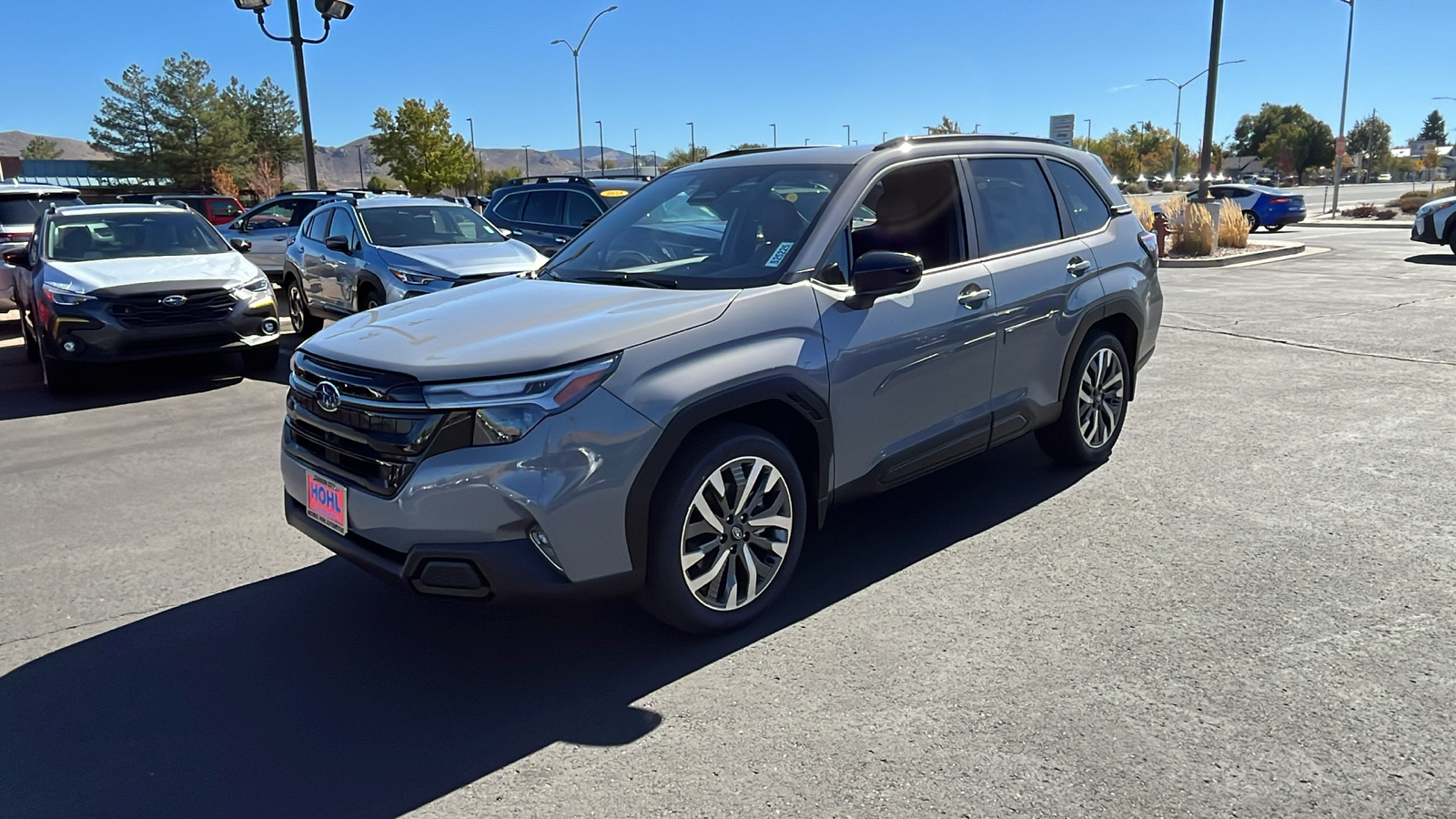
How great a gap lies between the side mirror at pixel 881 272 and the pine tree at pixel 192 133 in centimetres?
7990

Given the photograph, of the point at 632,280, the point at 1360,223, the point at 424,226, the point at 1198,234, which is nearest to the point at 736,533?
the point at 632,280

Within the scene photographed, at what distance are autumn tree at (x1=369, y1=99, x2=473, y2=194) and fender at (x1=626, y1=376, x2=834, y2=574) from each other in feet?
234

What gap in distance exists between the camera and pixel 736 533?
372cm

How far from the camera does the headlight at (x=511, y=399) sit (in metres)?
3.24

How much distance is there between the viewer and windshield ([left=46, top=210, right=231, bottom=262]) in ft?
30.8

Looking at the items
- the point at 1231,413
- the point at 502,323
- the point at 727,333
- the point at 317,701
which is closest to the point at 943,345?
the point at 727,333

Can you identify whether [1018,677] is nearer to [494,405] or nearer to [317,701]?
[494,405]

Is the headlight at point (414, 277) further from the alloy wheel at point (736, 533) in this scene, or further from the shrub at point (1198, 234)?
the shrub at point (1198, 234)

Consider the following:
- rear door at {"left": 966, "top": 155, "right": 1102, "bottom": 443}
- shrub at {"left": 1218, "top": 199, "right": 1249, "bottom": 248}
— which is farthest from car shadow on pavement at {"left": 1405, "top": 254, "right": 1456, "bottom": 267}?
rear door at {"left": 966, "top": 155, "right": 1102, "bottom": 443}

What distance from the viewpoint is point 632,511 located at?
337 centimetres

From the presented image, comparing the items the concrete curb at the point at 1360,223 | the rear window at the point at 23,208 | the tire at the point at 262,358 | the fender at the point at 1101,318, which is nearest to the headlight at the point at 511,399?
the fender at the point at 1101,318

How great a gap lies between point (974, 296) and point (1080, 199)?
1.50 metres

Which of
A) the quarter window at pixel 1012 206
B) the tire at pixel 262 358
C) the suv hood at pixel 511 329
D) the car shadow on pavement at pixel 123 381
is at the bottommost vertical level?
the car shadow on pavement at pixel 123 381

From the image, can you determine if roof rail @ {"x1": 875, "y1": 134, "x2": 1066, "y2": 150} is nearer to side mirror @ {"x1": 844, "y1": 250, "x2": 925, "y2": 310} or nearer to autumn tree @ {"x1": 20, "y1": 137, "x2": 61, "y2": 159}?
side mirror @ {"x1": 844, "y1": 250, "x2": 925, "y2": 310}
